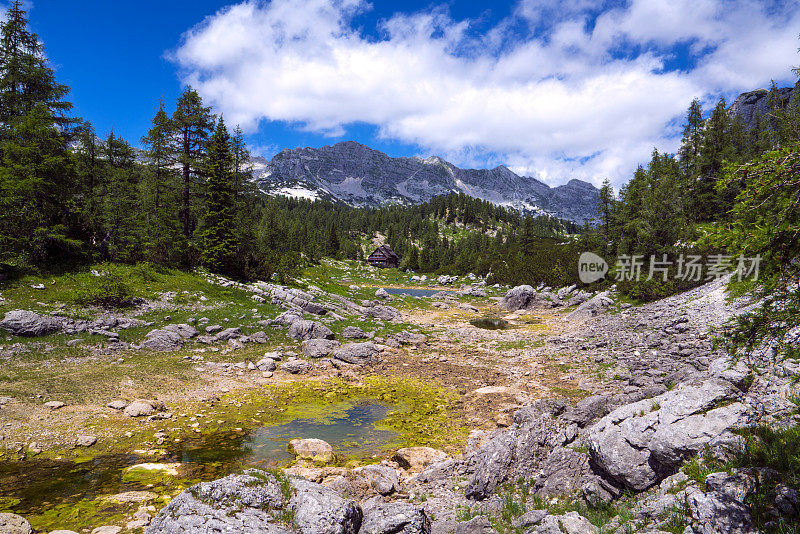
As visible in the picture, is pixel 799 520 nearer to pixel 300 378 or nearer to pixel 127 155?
pixel 300 378

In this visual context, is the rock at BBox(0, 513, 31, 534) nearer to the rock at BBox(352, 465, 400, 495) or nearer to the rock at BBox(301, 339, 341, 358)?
the rock at BBox(352, 465, 400, 495)

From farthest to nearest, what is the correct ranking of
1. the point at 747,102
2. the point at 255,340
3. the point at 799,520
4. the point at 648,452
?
the point at 747,102 → the point at 255,340 → the point at 648,452 → the point at 799,520

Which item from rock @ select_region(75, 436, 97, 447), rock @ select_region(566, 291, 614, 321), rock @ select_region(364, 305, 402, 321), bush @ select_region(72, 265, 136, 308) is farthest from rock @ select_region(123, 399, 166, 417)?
rock @ select_region(566, 291, 614, 321)

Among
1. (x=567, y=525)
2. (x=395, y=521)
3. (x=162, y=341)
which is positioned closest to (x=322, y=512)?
(x=395, y=521)

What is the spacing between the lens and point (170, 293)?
1055 inches

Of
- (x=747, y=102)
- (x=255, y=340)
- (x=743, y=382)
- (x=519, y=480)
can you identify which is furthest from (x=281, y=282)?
(x=747, y=102)

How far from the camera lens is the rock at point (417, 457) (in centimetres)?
1142

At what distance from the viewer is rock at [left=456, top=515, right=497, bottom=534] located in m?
7.26

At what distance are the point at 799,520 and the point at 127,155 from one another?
2290 inches

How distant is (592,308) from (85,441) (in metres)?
43.3

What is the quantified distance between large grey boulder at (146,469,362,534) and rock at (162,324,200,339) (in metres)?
17.4

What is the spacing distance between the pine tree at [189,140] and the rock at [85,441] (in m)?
28.5

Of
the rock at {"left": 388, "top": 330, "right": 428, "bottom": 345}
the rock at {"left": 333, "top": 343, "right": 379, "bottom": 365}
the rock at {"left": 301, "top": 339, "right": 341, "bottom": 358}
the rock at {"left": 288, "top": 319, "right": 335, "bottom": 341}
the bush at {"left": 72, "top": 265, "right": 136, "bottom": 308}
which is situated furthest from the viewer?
the rock at {"left": 388, "top": 330, "right": 428, "bottom": 345}

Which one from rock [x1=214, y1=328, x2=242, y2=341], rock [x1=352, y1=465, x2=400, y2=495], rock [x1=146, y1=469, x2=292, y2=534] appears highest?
rock [x1=146, y1=469, x2=292, y2=534]
